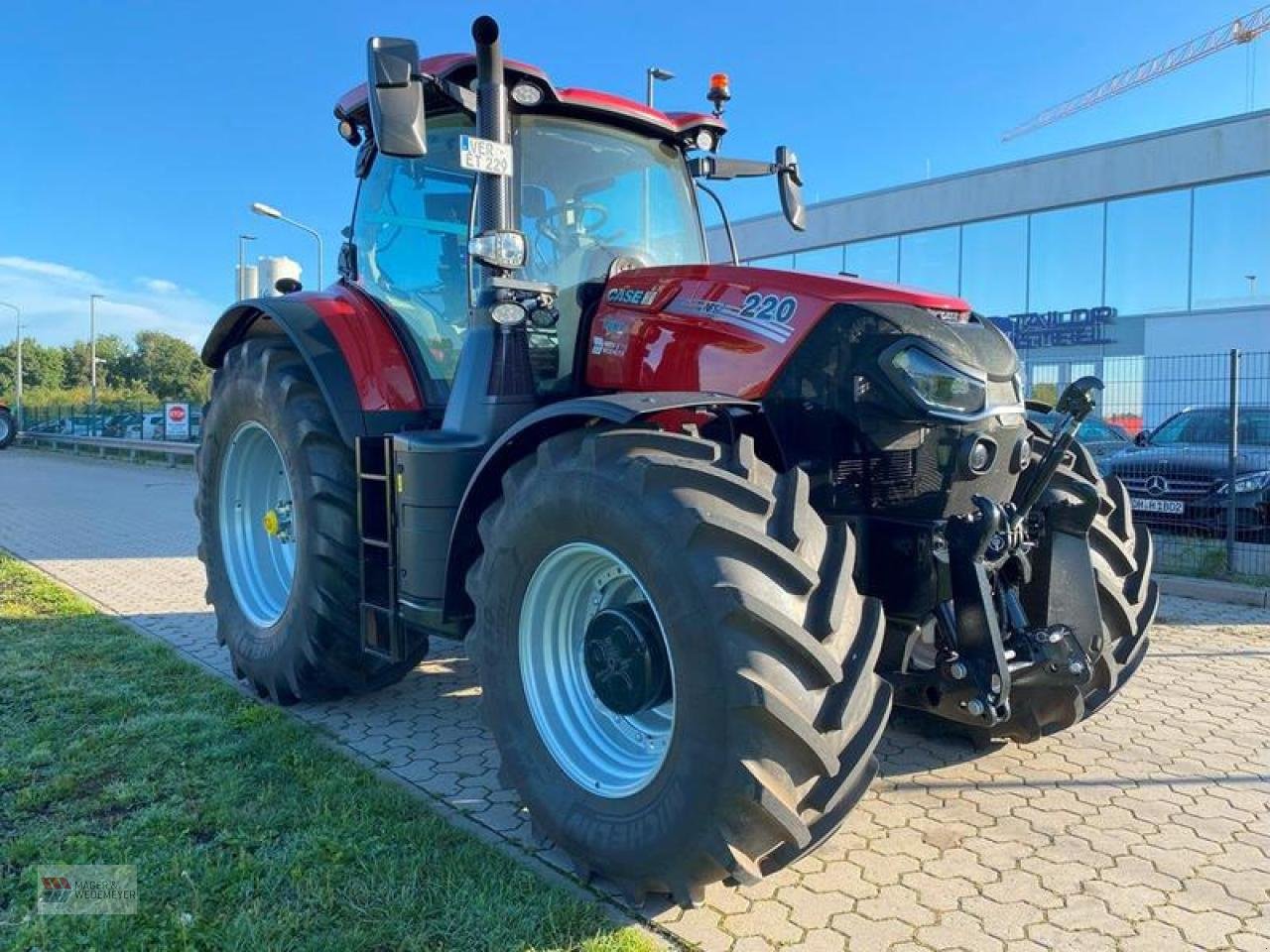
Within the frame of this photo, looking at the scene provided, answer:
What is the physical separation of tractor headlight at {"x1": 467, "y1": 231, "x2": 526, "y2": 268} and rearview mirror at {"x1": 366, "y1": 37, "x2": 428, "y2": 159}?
0.41 metres

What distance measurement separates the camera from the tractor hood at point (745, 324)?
122 inches

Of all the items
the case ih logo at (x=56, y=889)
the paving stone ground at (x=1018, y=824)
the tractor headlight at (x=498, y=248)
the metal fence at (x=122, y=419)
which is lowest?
the case ih logo at (x=56, y=889)

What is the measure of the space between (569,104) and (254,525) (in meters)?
2.76

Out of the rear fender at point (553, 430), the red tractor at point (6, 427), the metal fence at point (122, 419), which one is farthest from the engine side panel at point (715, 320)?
the red tractor at point (6, 427)

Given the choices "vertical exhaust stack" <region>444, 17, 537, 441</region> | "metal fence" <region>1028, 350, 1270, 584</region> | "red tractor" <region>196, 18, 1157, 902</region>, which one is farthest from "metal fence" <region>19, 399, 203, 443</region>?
"vertical exhaust stack" <region>444, 17, 537, 441</region>

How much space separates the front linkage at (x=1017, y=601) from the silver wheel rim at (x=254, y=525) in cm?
329

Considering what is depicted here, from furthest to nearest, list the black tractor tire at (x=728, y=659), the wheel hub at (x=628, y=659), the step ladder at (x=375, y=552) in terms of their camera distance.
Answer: the step ladder at (x=375, y=552) → the wheel hub at (x=628, y=659) → the black tractor tire at (x=728, y=659)

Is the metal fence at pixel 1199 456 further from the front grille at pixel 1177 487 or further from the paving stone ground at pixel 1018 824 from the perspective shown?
the paving stone ground at pixel 1018 824

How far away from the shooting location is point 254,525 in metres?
5.10

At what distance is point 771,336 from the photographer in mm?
3125

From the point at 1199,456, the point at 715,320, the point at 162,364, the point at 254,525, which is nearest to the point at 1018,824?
the point at 715,320

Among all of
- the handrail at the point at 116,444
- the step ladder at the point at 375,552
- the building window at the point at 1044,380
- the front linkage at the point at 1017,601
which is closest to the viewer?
the front linkage at the point at 1017,601

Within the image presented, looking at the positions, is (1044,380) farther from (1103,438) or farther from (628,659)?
(628,659)

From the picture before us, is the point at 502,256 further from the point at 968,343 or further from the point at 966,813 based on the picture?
the point at 966,813
